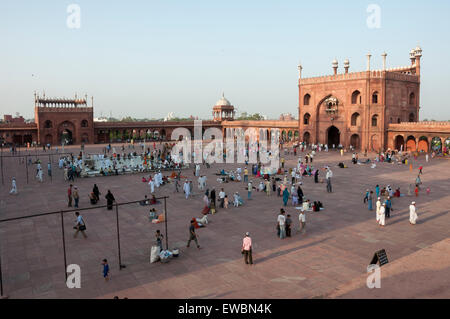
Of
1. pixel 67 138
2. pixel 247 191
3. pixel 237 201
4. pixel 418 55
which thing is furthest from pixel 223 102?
pixel 237 201

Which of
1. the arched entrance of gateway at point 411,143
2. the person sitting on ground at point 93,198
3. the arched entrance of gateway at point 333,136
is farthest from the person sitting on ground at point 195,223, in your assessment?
the arched entrance of gateway at point 333,136

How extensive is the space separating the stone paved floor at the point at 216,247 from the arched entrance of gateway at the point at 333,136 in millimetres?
29288

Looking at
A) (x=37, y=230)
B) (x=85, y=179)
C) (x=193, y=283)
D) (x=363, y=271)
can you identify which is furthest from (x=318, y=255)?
(x=85, y=179)

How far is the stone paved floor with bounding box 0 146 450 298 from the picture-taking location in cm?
798

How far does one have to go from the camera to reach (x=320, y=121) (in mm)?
45969

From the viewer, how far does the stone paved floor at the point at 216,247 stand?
798cm

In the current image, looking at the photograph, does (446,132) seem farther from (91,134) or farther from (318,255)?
(91,134)

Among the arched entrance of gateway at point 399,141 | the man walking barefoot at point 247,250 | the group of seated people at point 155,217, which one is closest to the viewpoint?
the man walking barefoot at point 247,250

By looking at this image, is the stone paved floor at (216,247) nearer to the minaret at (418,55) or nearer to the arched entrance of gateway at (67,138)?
the minaret at (418,55)

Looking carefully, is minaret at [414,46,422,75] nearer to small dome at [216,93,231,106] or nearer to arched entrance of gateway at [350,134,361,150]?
arched entrance of gateway at [350,134,361,150]

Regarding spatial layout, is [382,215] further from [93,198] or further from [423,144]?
[423,144]

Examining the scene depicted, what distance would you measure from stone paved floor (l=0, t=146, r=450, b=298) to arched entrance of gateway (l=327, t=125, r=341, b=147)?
29.3 m

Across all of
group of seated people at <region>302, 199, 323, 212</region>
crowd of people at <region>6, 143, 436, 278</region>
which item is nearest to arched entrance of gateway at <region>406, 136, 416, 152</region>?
crowd of people at <region>6, 143, 436, 278</region>

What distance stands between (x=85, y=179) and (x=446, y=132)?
3232 cm
